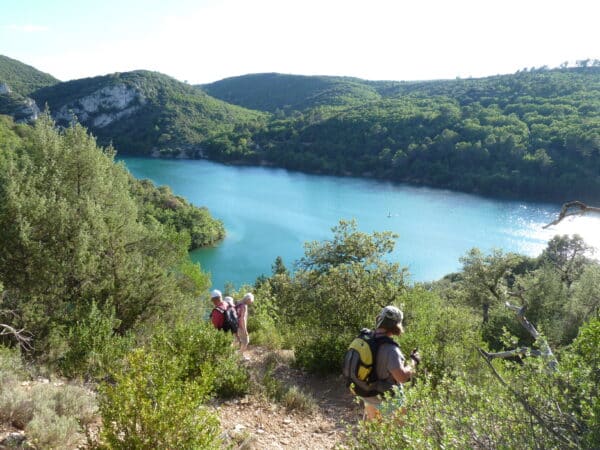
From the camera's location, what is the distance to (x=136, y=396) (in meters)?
2.18

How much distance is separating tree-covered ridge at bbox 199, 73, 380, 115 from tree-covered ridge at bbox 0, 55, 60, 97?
57.8m

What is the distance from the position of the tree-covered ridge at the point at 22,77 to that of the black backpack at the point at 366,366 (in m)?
108

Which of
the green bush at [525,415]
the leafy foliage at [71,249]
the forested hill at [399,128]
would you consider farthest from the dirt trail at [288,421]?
the forested hill at [399,128]

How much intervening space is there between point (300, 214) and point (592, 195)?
3327 centimetres

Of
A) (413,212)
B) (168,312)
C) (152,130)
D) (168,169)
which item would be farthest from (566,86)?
(168,312)

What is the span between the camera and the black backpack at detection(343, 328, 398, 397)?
2.80m

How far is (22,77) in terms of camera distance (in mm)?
99562

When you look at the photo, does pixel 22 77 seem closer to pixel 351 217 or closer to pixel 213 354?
pixel 351 217

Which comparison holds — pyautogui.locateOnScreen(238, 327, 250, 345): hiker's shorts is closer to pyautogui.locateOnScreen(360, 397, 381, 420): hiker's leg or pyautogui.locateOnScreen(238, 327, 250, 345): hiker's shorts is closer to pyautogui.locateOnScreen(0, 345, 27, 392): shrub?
pyautogui.locateOnScreen(0, 345, 27, 392): shrub

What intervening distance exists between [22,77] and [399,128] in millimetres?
90875

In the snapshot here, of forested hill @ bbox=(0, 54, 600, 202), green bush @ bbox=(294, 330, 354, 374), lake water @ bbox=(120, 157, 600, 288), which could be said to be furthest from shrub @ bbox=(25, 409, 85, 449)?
forested hill @ bbox=(0, 54, 600, 202)

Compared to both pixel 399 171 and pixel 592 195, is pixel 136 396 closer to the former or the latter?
pixel 592 195

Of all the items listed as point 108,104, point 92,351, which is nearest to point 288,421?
point 92,351

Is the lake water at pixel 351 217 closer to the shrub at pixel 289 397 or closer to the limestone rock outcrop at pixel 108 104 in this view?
the shrub at pixel 289 397
